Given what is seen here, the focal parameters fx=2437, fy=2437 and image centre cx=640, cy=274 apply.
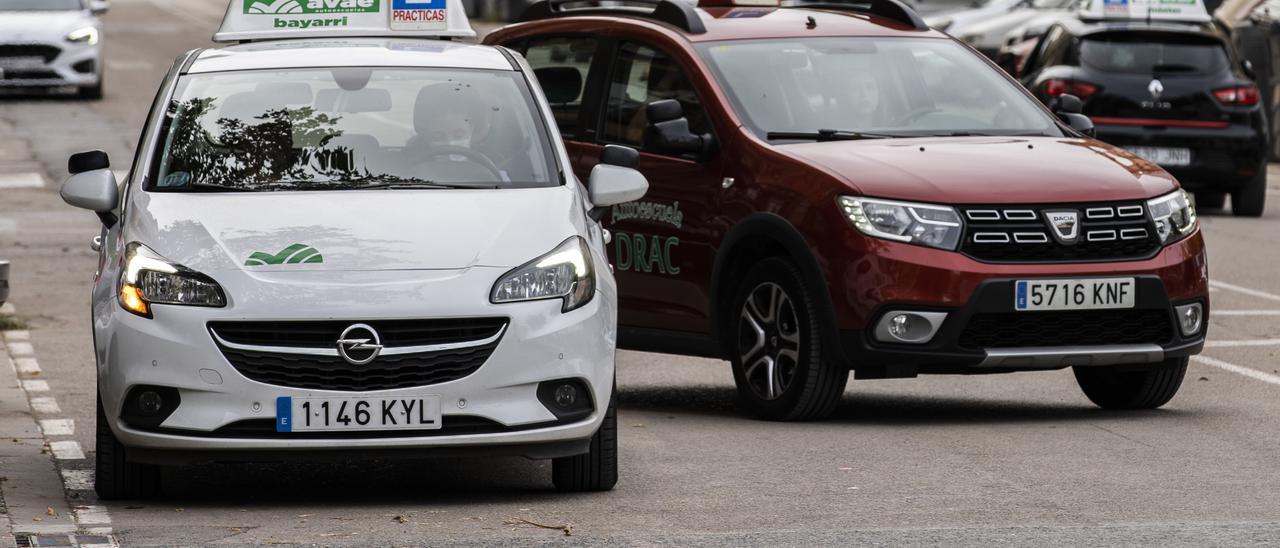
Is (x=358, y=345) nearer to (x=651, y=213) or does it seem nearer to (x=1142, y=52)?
(x=651, y=213)

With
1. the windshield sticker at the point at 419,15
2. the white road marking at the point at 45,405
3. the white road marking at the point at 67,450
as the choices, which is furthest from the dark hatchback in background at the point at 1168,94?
the white road marking at the point at 67,450

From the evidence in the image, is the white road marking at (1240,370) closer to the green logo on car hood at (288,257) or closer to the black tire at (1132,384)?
the black tire at (1132,384)

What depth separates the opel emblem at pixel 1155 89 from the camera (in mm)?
20078

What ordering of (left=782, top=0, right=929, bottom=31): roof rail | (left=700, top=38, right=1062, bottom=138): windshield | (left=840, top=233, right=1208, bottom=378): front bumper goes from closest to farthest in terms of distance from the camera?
(left=840, top=233, right=1208, bottom=378): front bumper → (left=700, top=38, right=1062, bottom=138): windshield → (left=782, top=0, right=929, bottom=31): roof rail

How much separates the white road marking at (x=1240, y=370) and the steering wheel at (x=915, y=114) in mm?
2146

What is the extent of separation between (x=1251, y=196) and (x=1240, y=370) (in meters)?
9.54

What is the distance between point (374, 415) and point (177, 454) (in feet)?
2.14

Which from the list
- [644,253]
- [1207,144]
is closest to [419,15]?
[644,253]

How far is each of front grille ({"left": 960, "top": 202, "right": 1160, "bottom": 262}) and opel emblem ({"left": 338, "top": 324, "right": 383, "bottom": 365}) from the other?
283cm

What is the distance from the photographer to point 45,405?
35.1 feet

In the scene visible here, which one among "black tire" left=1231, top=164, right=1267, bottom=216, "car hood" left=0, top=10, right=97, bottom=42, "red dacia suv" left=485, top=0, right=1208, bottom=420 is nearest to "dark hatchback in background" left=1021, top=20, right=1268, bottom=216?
"black tire" left=1231, top=164, right=1267, bottom=216

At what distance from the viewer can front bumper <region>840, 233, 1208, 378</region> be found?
9367 mm

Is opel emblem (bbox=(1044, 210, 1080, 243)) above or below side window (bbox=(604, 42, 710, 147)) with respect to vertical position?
above

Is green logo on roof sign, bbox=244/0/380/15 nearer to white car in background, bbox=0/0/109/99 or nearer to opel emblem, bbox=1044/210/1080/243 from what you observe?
opel emblem, bbox=1044/210/1080/243
